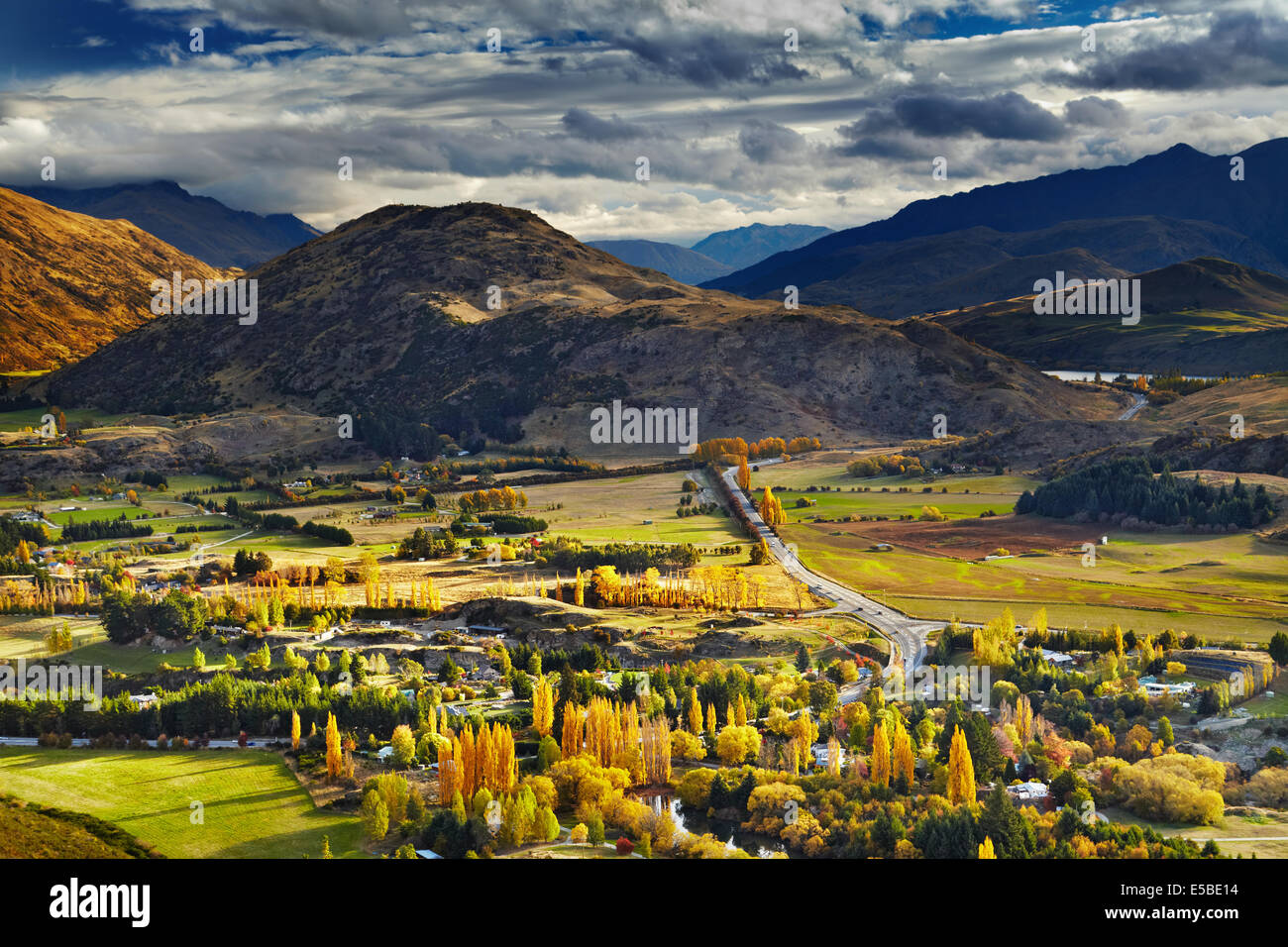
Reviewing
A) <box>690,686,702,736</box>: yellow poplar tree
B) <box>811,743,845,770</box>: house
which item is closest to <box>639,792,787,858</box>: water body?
<box>690,686,702,736</box>: yellow poplar tree

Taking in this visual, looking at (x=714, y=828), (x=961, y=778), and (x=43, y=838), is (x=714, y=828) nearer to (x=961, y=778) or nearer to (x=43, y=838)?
(x=961, y=778)

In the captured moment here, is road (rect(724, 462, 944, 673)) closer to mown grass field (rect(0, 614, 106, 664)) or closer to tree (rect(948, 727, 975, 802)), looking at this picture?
tree (rect(948, 727, 975, 802))

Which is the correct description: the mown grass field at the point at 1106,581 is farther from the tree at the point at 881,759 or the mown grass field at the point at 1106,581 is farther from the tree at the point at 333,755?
the tree at the point at 333,755

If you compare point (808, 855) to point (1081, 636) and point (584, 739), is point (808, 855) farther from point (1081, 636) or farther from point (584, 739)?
point (1081, 636)

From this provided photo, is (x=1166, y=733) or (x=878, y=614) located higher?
(x=878, y=614)

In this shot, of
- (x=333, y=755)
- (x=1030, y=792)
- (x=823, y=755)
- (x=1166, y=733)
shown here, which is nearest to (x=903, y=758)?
(x=1030, y=792)

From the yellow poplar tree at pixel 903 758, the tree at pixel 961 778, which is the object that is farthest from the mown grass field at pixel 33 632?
the tree at pixel 961 778
